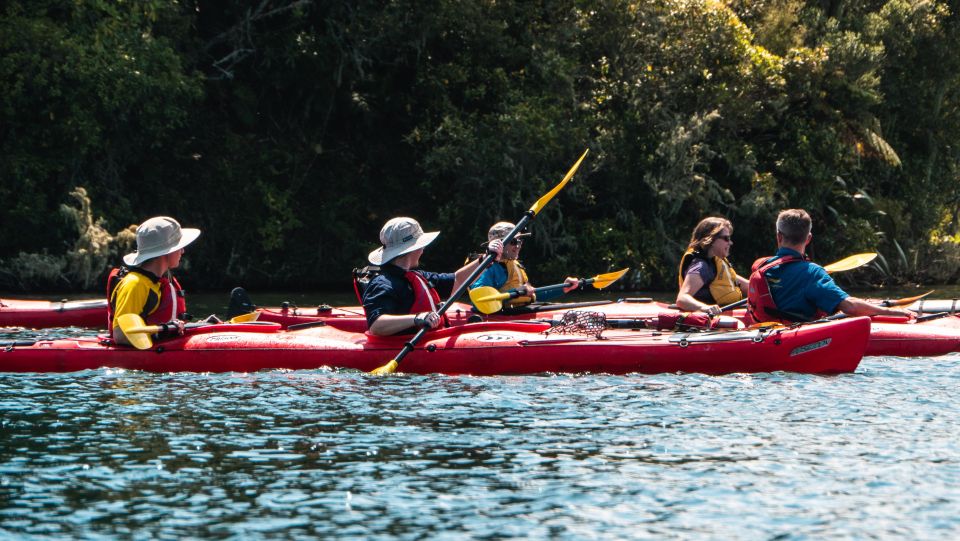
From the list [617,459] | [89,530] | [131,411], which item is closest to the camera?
[89,530]

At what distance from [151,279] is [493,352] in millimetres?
2770

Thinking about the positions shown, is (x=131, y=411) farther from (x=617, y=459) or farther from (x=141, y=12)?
(x=141, y=12)

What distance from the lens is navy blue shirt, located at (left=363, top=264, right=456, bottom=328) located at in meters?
10.1

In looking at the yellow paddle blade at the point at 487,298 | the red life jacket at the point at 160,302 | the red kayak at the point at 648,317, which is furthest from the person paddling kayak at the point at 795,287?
the red life jacket at the point at 160,302

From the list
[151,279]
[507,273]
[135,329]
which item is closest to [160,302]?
[151,279]

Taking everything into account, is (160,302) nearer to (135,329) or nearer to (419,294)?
(135,329)

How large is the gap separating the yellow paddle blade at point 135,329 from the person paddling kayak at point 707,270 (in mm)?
4410

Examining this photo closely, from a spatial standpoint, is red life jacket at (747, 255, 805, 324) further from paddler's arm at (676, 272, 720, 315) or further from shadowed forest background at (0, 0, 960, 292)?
shadowed forest background at (0, 0, 960, 292)

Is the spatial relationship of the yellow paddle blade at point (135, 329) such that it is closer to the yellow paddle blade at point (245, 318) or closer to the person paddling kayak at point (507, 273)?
the yellow paddle blade at point (245, 318)

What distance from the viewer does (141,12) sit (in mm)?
22125

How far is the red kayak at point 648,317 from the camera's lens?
1150 centimetres

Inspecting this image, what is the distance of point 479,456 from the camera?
7.44 m

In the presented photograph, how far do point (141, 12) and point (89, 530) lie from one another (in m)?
17.5

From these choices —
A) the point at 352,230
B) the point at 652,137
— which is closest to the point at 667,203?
the point at 652,137
